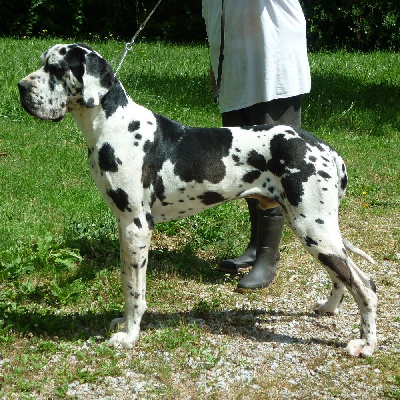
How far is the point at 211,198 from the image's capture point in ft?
13.9

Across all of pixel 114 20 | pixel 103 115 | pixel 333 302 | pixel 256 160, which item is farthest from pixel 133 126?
pixel 114 20

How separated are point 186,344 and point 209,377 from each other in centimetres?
37

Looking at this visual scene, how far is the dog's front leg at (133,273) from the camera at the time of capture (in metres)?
4.11

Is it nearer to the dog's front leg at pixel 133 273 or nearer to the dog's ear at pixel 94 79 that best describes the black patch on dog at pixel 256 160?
the dog's front leg at pixel 133 273

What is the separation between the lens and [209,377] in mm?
3928

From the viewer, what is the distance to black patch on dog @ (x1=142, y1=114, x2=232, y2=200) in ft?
13.5

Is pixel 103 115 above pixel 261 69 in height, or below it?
below

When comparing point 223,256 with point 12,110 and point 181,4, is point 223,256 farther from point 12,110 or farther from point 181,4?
point 181,4

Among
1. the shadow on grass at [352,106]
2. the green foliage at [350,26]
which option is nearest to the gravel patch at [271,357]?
the shadow on grass at [352,106]

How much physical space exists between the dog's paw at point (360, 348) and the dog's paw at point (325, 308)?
52 cm

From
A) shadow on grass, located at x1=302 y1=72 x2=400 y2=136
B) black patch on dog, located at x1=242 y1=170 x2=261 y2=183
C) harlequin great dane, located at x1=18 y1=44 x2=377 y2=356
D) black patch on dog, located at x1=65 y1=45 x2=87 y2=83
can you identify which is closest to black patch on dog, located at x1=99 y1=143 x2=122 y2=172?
harlequin great dane, located at x1=18 y1=44 x2=377 y2=356

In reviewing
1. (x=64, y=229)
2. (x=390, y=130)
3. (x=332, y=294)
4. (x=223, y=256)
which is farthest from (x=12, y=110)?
(x=332, y=294)

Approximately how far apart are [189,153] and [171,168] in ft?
0.50

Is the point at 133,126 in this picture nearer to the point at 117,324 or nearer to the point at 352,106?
the point at 117,324
